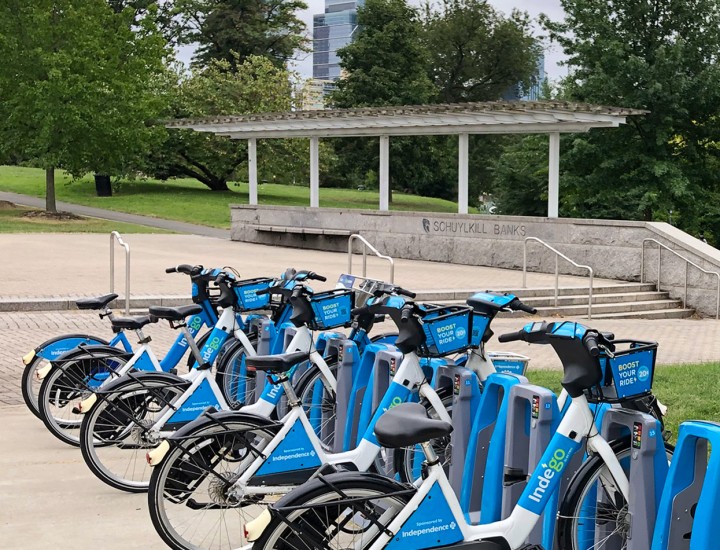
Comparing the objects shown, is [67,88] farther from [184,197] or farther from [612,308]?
[612,308]

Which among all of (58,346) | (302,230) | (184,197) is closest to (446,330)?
(58,346)

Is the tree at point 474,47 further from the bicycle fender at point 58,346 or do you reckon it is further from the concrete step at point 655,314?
the bicycle fender at point 58,346

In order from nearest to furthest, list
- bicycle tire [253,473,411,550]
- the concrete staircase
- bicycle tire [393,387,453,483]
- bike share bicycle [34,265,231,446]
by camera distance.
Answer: bicycle tire [253,473,411,550] < bicycle tire [393,387,453,483] < bike share bicycle [34,265,231,446] < the concrete staircase

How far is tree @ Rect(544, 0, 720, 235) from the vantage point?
2750cm

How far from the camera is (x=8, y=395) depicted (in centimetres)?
818

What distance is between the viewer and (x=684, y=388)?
25.5 ft

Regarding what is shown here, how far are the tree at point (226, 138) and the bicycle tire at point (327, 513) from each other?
119 feet

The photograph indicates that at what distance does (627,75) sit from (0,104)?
55.7 ft

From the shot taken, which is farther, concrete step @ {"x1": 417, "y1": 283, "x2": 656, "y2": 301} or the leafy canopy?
the leafy canopy

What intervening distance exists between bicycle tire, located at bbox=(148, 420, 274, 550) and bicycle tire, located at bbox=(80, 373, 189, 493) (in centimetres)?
111

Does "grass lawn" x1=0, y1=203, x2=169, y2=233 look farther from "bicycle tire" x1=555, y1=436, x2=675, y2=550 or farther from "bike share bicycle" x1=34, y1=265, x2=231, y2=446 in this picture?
"bicycle tire" x1=555, y1=436, x2=675, y2=550

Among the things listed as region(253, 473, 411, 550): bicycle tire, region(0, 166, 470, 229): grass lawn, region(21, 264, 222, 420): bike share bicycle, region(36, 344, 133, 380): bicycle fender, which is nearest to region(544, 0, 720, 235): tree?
region(0, 166, 470, 229): grass lawn

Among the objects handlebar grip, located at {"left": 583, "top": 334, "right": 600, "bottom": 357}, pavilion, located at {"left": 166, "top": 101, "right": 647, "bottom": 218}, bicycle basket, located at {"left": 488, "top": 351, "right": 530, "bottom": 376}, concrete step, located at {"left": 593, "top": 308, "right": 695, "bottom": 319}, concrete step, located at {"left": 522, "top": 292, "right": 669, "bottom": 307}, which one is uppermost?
pavilion, located at {"left": 166, "top": 101, "right": 647, "bottom": 218}

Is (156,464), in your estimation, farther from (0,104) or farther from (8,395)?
(0,104)
